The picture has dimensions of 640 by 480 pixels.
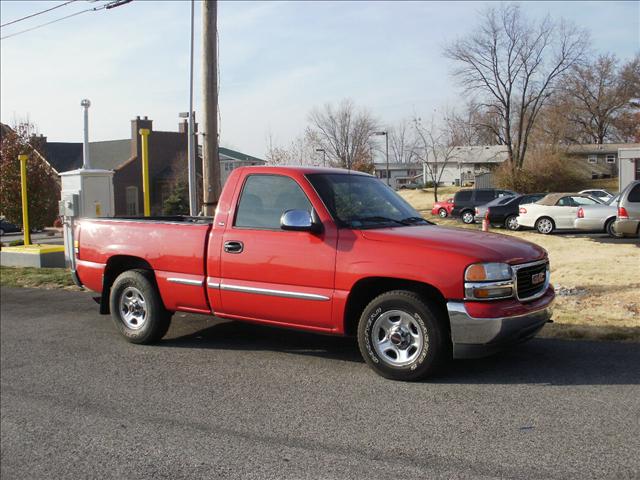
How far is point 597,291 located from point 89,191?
9.66m

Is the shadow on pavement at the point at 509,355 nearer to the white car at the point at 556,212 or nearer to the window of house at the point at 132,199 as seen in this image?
the white car at the point at 556,212

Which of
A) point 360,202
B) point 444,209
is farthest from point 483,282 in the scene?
point 444,209

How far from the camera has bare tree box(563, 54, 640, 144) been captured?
44.8 m

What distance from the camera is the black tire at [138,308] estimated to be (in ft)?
22.5

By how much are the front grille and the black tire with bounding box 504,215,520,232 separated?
20.4 m

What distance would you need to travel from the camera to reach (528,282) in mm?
5453

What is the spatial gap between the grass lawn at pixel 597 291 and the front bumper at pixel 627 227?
1.45ft

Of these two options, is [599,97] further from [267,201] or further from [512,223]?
[267,201]

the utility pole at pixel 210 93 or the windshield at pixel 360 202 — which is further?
the utility pole at pixel 210 93

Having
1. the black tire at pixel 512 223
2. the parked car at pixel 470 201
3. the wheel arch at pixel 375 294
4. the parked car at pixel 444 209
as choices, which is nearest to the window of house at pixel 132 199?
the parked car at pixel 444 209

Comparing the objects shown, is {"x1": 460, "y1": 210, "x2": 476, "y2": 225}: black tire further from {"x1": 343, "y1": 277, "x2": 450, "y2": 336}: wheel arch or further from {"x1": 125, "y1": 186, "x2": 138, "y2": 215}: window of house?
{"x1": 125, "y1": 186, "x2": 138, "y2": 215}: window of house

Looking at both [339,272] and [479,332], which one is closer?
[479,332]

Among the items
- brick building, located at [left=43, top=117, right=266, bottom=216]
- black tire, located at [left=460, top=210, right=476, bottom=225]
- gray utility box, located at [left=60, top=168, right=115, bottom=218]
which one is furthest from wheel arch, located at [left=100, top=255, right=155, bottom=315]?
brick building, located at [left=43, top=117, right=266, bottom=216]

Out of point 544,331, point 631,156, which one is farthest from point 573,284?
point 631,156
